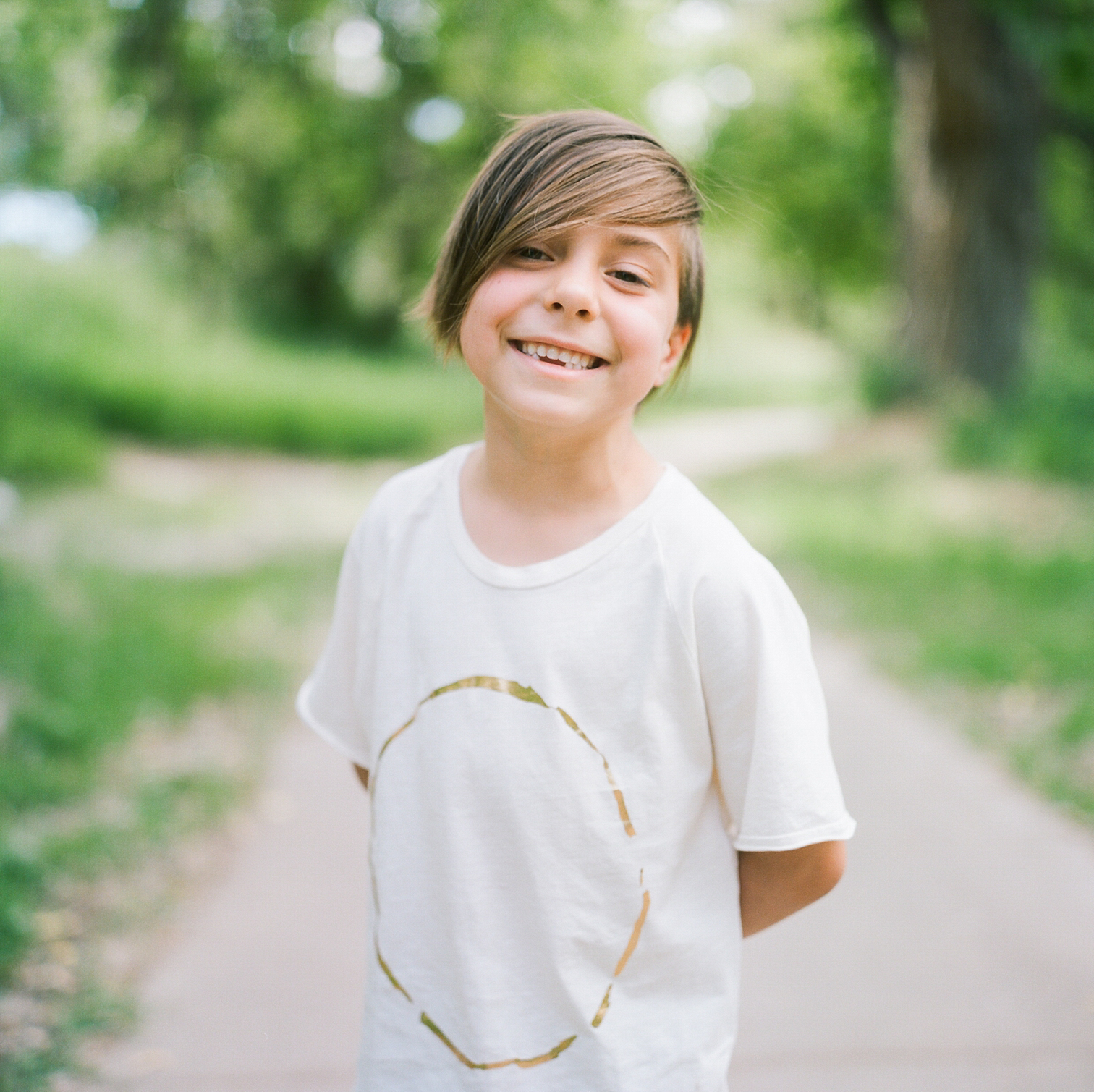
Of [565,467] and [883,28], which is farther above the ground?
[883,28]

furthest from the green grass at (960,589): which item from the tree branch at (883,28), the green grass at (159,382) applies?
the green grass at (159,382)

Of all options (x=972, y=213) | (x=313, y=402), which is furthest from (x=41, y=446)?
(x=972, y=213)

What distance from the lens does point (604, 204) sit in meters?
1.20

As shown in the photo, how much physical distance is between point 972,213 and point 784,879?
9.30 metres

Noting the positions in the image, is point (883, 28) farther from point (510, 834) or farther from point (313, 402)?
point (510, 834)

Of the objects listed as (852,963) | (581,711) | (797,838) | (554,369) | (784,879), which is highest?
(554,369)

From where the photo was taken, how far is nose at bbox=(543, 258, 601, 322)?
1.18 meters

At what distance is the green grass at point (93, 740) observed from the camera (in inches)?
102

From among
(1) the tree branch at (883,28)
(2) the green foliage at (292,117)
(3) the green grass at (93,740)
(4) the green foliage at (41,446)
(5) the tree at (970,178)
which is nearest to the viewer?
(3) the green grass at (93,740)

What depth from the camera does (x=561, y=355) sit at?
4.00ft

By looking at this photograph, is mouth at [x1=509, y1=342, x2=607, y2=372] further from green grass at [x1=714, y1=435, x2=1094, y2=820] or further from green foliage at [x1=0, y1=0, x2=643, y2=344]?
green grass at [x1=714, y1=435, x2=1094, y2=820]

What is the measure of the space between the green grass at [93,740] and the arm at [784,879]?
1.64m

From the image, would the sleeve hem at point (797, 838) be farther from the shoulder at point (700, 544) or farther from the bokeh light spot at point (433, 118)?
the bokeh light spot at point (433, 118)

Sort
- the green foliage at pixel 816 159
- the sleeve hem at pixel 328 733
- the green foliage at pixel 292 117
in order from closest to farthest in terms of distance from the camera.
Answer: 1. the sleeve hem at pixel 328 733
2. the green foliage at pixel 292 117
3. the green foliage at pixel 816 159
